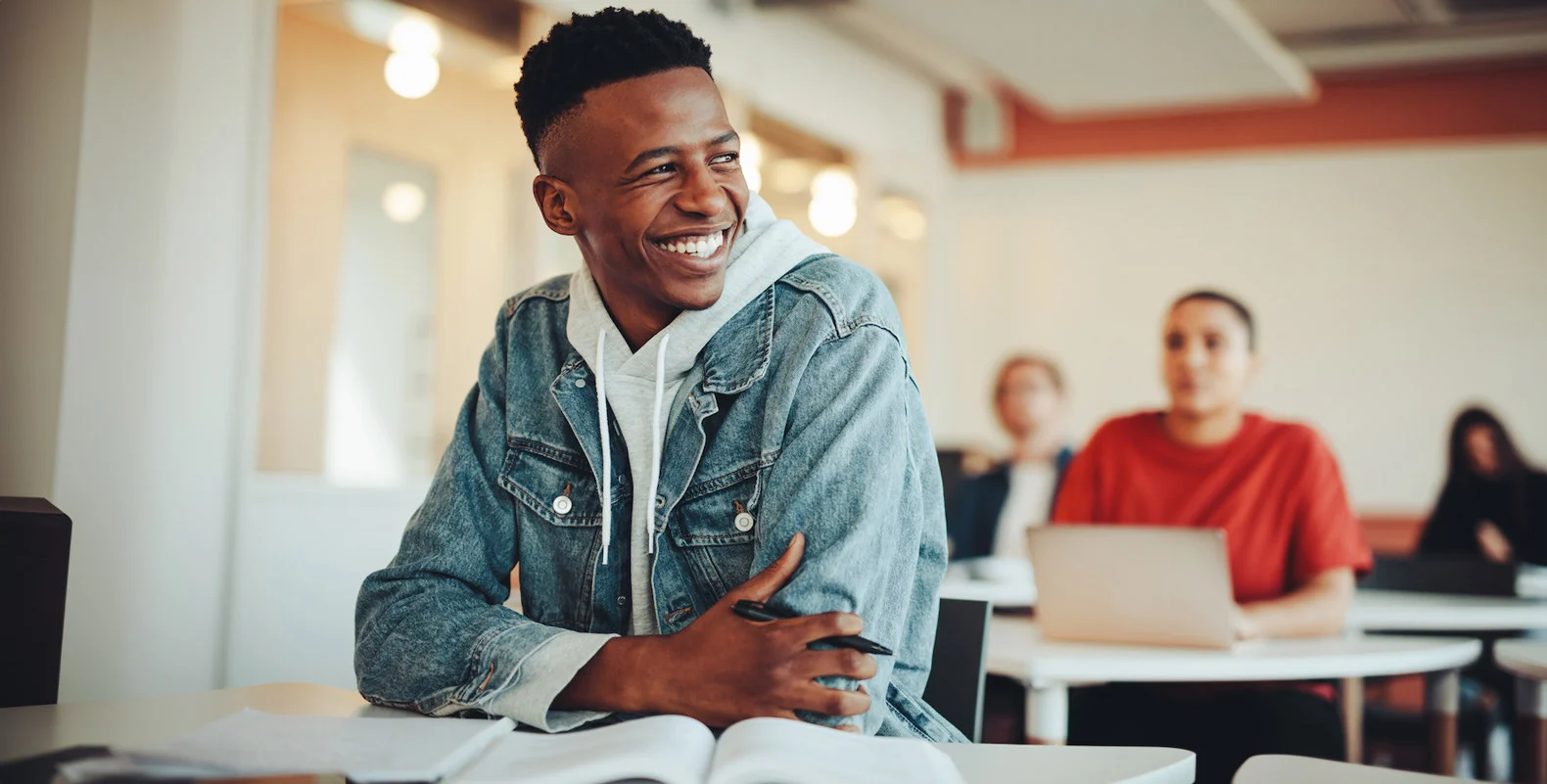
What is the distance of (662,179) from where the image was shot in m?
1.44

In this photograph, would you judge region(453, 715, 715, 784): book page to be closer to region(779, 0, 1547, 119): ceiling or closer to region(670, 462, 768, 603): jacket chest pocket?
region(670, 462, 768, 603): jacket chest pocket

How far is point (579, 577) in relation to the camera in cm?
149

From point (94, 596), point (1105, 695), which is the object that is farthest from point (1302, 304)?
point (94, 596)

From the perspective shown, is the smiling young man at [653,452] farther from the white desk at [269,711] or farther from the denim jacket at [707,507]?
the white desk at [269,711]

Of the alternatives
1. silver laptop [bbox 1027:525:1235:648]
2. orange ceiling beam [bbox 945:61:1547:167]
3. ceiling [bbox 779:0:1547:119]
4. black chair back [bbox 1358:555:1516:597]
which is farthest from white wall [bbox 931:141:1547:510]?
silver laptop [bbox 1027:525:1235:648]

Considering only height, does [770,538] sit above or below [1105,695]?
above

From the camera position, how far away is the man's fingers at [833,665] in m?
1.20

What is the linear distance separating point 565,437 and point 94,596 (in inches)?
72.0

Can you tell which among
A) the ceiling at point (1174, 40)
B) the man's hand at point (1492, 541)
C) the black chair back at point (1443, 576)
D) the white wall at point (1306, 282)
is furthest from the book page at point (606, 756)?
the white wall at point (1306, 282)

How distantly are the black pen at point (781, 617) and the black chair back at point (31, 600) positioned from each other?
0.73 m

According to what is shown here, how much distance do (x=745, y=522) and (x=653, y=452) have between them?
0.13 meters

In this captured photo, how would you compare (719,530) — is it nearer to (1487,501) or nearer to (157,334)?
(157,334)

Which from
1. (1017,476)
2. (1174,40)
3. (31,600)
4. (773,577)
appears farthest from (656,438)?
(1174,40)

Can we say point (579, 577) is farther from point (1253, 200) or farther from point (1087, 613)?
point (1253, 200)
